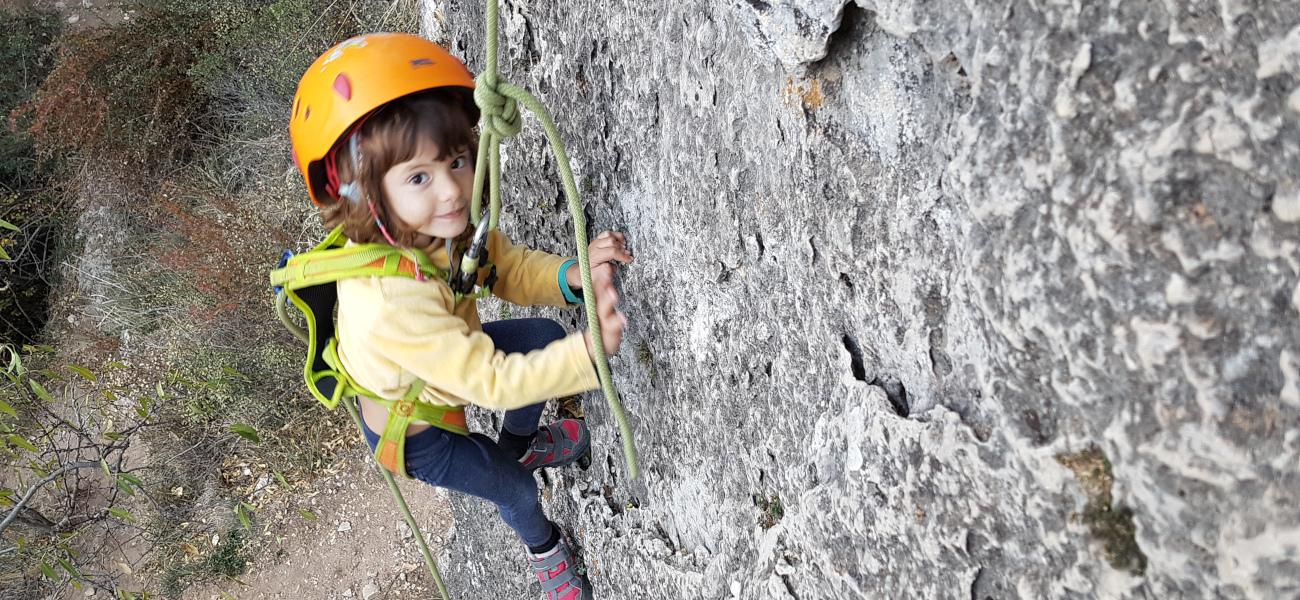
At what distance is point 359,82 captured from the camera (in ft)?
6.32

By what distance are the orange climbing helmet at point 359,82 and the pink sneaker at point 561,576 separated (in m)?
1.69

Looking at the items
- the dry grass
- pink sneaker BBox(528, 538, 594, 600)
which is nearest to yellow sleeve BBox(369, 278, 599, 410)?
pink sneaker BBox(528, 538, 594, 600)

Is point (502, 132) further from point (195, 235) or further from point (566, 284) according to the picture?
point (195, 235)

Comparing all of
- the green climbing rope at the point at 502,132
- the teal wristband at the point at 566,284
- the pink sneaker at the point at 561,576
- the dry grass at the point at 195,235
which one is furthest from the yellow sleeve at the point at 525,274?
the dry grass at the point at 195,235

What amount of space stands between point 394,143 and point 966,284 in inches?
55.4

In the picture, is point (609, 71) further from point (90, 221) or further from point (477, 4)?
point (90, 221)

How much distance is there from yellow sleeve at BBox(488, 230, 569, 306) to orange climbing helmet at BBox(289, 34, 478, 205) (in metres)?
0.56

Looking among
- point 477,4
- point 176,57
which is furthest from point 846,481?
point 176,57

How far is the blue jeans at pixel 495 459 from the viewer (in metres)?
2.46

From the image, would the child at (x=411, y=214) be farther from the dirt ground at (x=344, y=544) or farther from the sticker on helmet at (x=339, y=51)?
the dirt ground at (x=344, y=544)

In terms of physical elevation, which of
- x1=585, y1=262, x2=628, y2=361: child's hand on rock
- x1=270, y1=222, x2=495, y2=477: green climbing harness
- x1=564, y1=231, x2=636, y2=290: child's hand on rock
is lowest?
x1=270, y1=222, x2=495, y2=477: green climbing harness

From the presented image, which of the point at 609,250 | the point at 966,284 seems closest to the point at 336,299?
the point at 609,250

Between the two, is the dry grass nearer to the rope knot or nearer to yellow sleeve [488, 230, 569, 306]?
yellow sleeve [488, 230, 569, 306]

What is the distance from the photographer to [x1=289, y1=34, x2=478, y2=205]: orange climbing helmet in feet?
6.31
